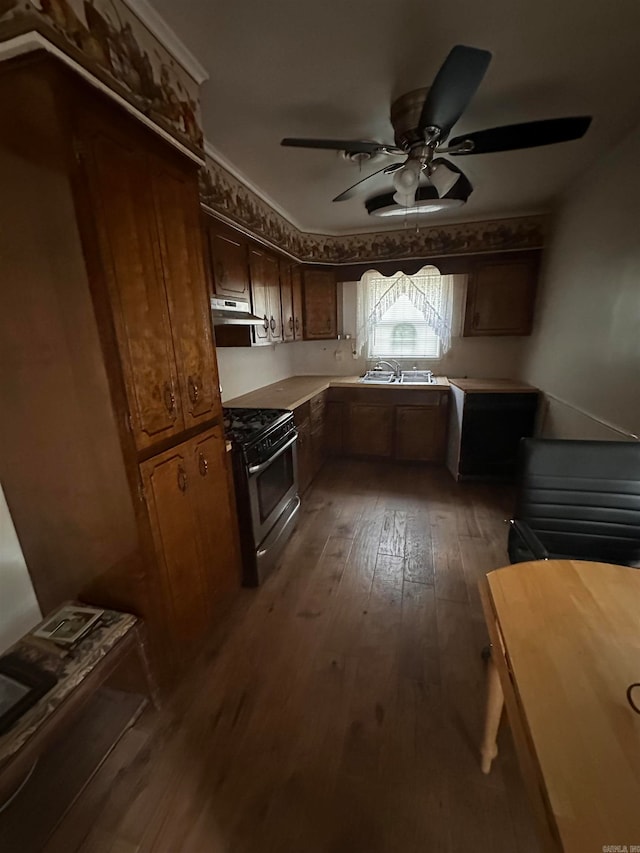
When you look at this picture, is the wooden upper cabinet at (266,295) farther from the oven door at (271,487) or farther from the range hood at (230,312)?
the oven door at (271,487)

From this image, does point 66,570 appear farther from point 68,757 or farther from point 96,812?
point 96,812

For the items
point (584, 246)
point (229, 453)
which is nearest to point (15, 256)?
point (229, 453)

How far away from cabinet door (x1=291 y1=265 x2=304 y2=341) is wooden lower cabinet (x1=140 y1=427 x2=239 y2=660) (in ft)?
7.40

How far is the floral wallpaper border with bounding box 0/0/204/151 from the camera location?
0.91 meters

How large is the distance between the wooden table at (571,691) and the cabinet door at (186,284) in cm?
139

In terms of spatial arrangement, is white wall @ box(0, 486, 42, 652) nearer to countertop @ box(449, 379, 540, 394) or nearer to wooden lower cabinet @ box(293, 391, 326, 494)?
wooden lower cabinet @ box(293, 391, 326, 494)

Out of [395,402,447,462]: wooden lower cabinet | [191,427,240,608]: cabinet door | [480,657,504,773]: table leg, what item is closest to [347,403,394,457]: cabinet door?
[395,402,447,462]: wooden lower cabinet

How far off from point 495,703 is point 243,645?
1.19m

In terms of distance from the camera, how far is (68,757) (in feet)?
4.41

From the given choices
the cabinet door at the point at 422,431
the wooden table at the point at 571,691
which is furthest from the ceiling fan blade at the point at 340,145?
the cabinet door at the point at 422,431

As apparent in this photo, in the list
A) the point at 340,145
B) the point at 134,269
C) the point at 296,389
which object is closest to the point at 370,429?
the point at 296,389

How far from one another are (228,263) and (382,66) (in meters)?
1.32

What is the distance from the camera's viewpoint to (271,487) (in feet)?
7.74

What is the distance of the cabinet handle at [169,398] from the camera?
143 cm
